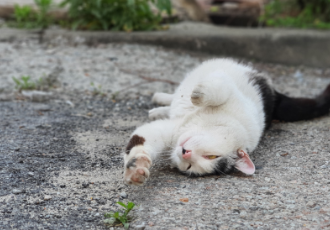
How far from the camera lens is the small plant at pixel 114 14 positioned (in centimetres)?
605

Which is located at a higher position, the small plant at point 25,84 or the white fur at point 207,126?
the white fur at point 207,126

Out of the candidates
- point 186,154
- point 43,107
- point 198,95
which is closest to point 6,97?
point 43,107

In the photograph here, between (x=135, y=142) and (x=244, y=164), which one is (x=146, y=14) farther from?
(x=244, y=164)

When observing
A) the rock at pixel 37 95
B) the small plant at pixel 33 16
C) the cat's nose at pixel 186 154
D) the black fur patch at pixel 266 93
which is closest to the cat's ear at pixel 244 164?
the cat's nose at pixel 186 154

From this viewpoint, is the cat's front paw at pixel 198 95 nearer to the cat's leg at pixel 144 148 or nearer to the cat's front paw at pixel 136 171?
the cat's leg at pixel 144 148

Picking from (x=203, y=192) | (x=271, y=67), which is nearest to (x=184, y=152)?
(x=203, y=192)

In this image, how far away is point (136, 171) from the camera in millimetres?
2422

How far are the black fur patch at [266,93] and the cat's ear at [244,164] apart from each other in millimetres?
1055

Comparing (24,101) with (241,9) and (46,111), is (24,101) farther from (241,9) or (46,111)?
(241,9)

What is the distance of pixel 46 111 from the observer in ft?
13.9

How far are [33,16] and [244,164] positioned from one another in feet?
18.7

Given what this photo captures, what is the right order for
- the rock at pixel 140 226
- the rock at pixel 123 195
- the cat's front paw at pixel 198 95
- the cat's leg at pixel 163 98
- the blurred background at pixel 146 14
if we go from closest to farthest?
the rock at pixel 140 226, the rock at pixel 123 195, the cat's front paw at pixel 198 95, the cat's leg at pixel 163 98, the blurred background at pixel 146 14

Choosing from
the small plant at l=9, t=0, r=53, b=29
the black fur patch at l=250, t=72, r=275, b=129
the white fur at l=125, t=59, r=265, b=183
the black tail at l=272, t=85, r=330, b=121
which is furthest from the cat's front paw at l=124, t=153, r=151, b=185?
the small plant at l=9, t=0, r=53, b=29

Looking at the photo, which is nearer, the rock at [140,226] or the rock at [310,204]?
the rock at [140,226]
